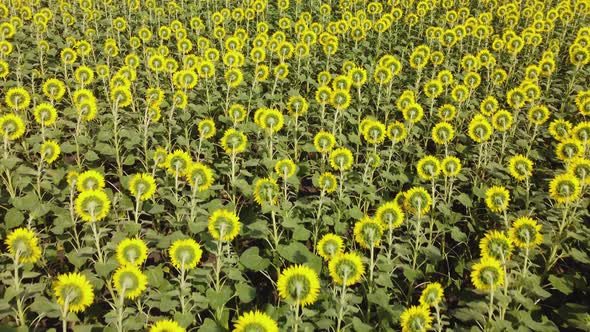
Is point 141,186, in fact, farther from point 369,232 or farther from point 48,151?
point 369,232

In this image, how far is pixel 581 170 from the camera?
4055 millimetres

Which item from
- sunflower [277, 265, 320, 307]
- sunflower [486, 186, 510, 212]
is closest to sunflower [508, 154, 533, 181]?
sunflower [486, 186, 510, 212]

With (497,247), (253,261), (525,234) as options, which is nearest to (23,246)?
(253,261)

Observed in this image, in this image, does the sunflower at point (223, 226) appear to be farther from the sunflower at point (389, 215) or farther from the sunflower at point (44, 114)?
the sunflower at point (44, 114)

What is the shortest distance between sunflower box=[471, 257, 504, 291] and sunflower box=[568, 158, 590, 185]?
154 centimetres

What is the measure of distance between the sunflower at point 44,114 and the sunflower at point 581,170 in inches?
214

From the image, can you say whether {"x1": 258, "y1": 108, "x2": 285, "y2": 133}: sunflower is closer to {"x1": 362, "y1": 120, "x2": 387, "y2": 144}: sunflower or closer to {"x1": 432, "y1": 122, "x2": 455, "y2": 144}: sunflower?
{"x1": 362, "y1": 120, "x2": 387, "y2": 144}: sunflower

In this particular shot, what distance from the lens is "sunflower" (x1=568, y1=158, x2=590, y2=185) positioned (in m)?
4.03

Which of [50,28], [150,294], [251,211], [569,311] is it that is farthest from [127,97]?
[50,28]

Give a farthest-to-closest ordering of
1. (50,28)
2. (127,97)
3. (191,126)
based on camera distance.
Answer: (50,28) → (191,126) → (127,97)

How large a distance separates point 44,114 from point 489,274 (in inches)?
186

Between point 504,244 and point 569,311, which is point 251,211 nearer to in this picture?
point 504,244

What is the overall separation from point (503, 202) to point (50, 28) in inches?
386

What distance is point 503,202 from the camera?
390 centimetres
